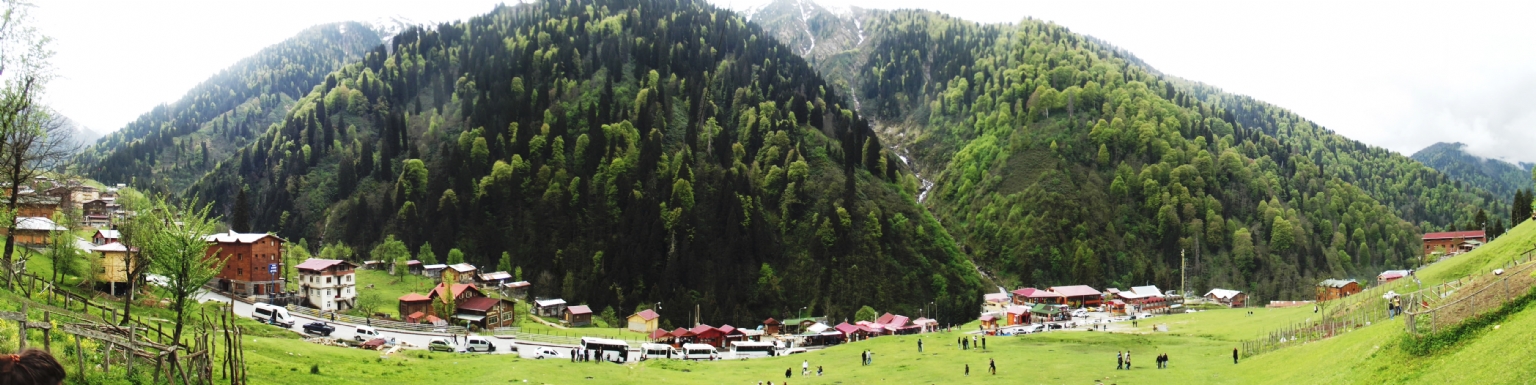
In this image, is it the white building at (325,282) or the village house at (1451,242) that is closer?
the white building at (325,282)

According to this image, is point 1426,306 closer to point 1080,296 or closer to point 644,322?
point 644,322

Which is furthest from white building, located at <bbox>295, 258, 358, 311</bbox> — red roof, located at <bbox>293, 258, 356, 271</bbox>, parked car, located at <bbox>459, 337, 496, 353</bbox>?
parked car, located at <bbox>459, 337, 496, 353</bbox>

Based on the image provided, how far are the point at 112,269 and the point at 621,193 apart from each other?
94154mm

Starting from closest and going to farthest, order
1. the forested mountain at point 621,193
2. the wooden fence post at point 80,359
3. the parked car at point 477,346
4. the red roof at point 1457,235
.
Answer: the wooden fence post at point 80,359
the parked car at point 477,346
the forested mountain at point 621,193
the red roof at point 1457,235

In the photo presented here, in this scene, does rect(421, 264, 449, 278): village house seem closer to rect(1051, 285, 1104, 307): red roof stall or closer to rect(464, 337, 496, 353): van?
rect(464, 337, 496, 353): van

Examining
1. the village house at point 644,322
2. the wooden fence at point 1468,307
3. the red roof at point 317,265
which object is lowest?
the village house at point 644,322

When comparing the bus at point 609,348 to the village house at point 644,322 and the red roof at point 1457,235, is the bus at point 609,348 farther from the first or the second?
the red roof at point 1457,235

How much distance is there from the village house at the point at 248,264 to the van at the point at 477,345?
36456 millimetres

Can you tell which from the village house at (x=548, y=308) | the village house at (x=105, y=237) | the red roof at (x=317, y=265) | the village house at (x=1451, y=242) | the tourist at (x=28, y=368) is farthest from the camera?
the village house at (x=1451, y=242)

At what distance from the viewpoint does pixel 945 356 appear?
6181 cm

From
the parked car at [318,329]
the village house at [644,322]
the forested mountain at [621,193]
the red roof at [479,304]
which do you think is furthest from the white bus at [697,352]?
the forested mountain at [621,193]

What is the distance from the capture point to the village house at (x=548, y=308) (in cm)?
11088

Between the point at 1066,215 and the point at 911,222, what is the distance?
53038 millimetres

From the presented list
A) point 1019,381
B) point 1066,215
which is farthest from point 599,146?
point 1019,381
